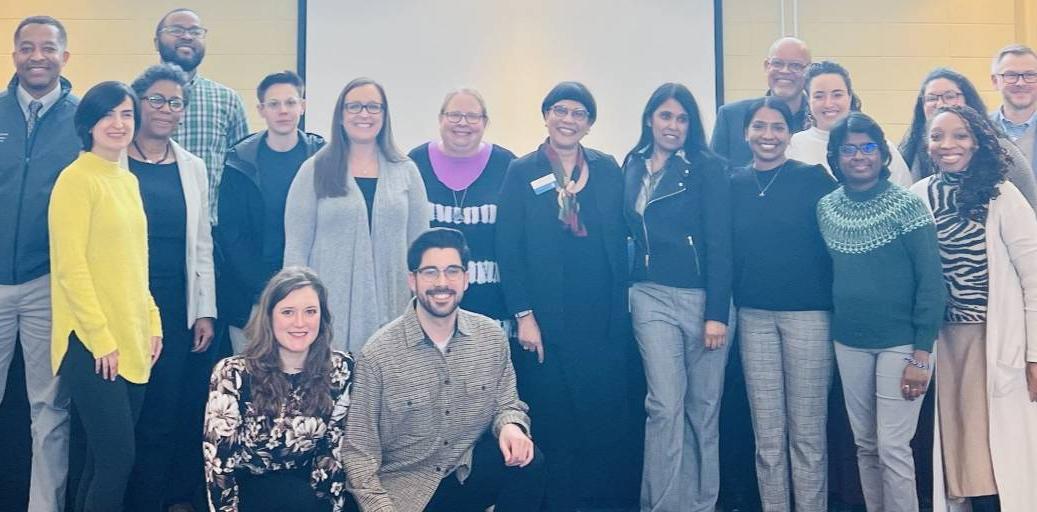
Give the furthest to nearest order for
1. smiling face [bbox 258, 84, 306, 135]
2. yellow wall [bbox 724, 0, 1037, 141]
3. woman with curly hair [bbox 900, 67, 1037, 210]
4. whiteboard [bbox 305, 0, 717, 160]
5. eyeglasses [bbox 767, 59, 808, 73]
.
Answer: yellow wall [bbox 724, 0, 1037, 141]
whiteboard [bbox 305, 0, 717, 160]
eyeglasses [bbox 767, 59, 808, 73]
woman with curly hair [bbox 900, 67, 1037, 210]
smiling face [bbox 258, 84, 306, 135]

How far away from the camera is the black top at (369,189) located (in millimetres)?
3145

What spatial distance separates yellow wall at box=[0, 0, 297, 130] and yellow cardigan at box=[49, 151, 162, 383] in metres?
3.14

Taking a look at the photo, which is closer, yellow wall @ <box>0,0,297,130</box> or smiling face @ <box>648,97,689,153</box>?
smiling face @ <box>648,97,689,153</box>

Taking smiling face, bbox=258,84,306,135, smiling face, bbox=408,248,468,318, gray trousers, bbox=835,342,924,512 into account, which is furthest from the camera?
smiling face, bbox=258,84,306,135

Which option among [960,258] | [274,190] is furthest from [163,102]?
[960,258]

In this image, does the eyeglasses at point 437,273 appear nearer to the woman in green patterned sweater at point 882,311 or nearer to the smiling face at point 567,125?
the smiling face at point 567,125

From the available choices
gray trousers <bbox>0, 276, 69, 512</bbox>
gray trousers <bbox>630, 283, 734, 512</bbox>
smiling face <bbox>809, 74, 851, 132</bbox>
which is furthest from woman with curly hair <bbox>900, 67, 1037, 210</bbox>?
gray trousers <bbox>0, 276, 69, 512</bbox>

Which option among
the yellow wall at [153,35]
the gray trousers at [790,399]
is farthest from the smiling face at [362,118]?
the yellow wall at [153,35]

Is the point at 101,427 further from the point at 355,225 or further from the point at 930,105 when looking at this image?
the point at 930,105

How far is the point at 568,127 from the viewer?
3.28 metres

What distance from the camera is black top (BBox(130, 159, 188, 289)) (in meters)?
3.05

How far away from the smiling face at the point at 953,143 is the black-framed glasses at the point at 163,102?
7.96 feet

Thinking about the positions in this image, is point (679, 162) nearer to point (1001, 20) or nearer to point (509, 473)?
point (509, 473)

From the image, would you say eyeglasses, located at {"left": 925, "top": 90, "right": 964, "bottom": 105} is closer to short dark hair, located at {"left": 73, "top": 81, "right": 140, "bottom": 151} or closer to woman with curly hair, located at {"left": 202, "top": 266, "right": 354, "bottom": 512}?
woman with curly hair, located at {"left": 202, "top": 266, "right": 354, "bottom": 512}
